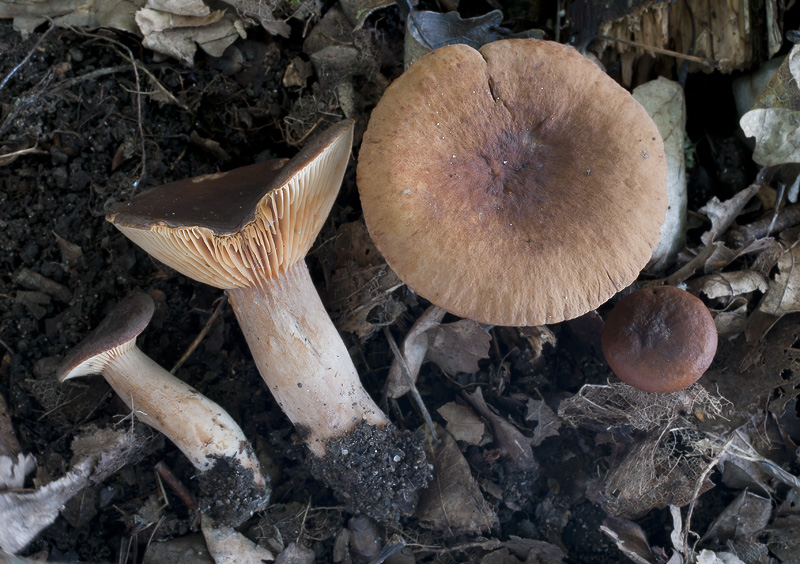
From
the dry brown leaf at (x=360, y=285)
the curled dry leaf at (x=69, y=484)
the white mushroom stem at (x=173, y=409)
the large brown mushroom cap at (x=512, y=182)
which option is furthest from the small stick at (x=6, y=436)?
the large brown mushroom cap at (x=512, y=182)

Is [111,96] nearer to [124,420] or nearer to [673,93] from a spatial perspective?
[124,420]

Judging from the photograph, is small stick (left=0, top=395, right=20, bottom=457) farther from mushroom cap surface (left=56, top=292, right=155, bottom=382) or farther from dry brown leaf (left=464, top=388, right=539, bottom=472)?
dry brown leaf (left=464, top=388, right=539, bottom=472)

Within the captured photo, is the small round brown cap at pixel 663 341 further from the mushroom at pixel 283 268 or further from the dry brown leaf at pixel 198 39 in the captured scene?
the dry brown leaf at pixel 198 39

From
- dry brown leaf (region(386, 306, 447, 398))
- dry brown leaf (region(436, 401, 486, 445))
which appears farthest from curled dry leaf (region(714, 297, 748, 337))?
dry brown leaf (region(386, 306, 447, 398))

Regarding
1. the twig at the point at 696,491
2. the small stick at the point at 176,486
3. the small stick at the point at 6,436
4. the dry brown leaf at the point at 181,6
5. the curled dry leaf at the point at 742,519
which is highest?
the dry brown leaf at the point at 181,6

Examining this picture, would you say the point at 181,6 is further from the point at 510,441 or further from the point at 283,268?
the point at 510,441

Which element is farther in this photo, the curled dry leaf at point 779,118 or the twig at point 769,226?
the twig at point 769,226
